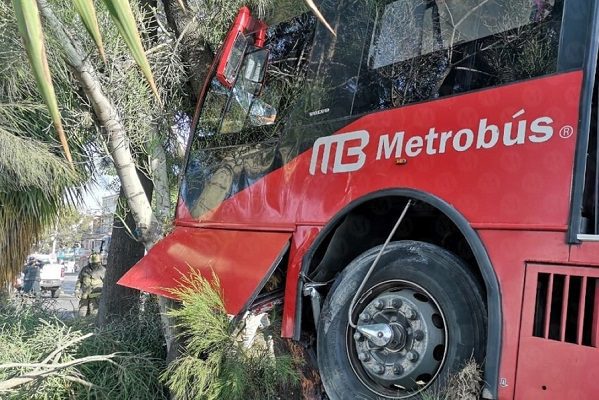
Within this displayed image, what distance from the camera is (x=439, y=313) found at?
2.87m

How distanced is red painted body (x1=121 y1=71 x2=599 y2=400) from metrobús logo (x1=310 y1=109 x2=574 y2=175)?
0.01 meters

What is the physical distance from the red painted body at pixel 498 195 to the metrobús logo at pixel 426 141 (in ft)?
0.04

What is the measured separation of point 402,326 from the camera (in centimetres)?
294

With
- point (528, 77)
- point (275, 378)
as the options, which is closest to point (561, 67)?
point (528, 77)

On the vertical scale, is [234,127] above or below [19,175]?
above

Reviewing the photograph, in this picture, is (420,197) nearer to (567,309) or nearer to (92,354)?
(567,309)

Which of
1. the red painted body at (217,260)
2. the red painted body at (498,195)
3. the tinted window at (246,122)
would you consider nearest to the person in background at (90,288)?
the red painted body at (217,260)

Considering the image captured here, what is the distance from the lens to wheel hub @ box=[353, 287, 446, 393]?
2865 millimetres

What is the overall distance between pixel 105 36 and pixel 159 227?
183 cm

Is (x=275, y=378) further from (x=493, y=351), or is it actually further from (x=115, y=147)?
(x=115, y=147)

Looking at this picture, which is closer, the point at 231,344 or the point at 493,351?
the point at 493,351

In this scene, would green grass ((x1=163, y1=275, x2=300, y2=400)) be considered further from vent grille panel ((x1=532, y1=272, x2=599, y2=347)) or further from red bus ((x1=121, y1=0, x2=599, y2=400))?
vent grille panel ((x1=532, y1=272, x2=599, y2=347))

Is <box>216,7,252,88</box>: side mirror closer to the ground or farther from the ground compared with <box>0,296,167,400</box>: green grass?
farther from the ground

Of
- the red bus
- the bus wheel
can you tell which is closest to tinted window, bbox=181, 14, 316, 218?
the red bus
